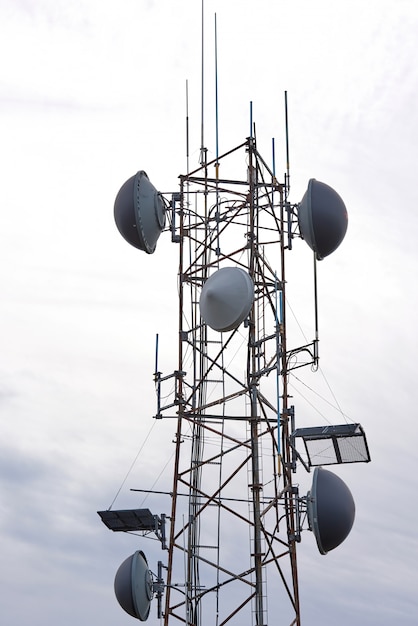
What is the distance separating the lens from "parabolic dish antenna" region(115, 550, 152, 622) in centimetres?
2994

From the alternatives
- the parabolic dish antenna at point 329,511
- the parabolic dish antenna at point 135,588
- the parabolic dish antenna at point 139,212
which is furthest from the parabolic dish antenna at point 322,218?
the parabolic dish antenna at point 135,588

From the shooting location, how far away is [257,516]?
97.2 feet

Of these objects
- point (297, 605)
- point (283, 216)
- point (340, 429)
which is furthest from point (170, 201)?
point (297, 605)

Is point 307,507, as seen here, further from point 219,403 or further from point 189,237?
point 189,237

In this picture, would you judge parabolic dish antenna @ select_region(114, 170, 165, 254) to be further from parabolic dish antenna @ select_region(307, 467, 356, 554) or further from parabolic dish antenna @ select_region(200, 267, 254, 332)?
parabolic dish antenna @ select_region(307, 467, 356, 554)

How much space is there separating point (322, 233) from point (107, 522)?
31.2ft

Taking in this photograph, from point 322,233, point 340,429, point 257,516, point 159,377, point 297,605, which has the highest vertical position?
point 322,233

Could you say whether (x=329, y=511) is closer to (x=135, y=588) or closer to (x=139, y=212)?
(x=135, y=588)

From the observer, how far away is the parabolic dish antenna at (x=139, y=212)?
32094mm

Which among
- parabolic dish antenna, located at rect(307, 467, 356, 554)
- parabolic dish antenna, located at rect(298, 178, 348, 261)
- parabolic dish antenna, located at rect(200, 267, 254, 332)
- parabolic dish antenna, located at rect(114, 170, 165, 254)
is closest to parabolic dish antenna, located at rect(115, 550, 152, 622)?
parabolic dish antenna, located at rect(307, 467, 356, 554)

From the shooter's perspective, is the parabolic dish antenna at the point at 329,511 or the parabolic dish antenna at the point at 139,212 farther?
the parabolic dish antenna at the point at 139,212

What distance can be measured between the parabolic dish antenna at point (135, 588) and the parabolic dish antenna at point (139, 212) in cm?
854

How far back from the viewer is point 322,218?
1237 inches

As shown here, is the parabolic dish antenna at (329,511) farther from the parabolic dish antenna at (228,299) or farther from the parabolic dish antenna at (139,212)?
the parabolic dish antenna at (139,212)
